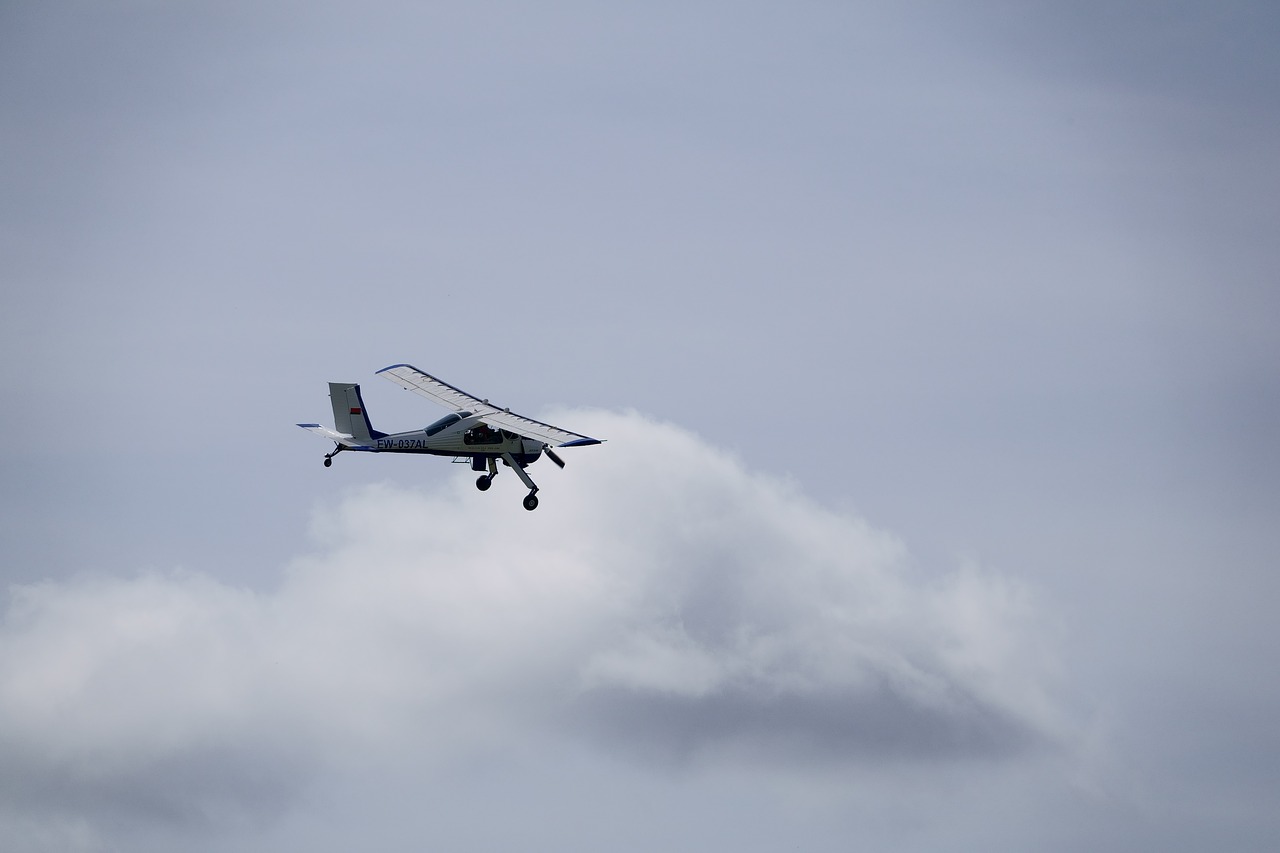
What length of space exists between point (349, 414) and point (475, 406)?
646 cm

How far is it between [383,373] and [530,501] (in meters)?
11.5

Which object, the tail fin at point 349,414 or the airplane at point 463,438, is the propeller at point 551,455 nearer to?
the airplane at point 463,438

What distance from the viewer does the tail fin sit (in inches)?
A: 2963

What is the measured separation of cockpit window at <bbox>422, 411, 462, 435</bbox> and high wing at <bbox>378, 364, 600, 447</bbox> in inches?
29.6

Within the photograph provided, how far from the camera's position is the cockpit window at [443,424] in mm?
75750

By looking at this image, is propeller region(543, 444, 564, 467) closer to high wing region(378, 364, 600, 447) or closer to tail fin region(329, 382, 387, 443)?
high wing region(378, 364, 600, 447)

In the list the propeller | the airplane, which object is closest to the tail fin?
the airplane

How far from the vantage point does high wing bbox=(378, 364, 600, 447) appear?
2899 inches

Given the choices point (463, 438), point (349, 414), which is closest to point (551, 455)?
point (463, 438)

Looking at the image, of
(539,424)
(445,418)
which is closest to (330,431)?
(445,418)

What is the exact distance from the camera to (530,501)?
75625 millimetres

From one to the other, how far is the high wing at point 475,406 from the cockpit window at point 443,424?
2.47 ft

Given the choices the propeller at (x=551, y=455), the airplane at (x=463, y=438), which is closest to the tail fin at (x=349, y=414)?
the airplane at (x=463, y=438)

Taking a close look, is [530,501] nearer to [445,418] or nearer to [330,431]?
[445,418]
